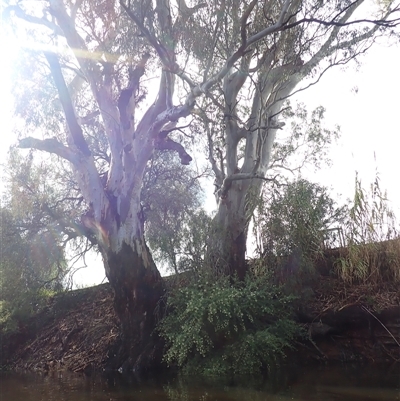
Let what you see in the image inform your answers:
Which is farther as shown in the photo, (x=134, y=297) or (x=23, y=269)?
(x=23, y=269)

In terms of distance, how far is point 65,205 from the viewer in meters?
11.5

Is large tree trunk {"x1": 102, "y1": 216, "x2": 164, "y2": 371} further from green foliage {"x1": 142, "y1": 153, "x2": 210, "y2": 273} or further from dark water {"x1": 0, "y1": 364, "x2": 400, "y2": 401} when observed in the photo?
dark water {"x1": 0, "y1": 364, "x2": 400, "y2": 401}

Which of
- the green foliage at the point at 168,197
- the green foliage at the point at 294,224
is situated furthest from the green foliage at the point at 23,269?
the green foliage at the point at 294,224

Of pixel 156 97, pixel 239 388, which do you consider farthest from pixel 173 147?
pixel 239 388

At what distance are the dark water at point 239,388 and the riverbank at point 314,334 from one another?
2.84 feet

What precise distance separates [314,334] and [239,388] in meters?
2.64

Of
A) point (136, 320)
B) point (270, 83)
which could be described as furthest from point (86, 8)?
point (136, 320)

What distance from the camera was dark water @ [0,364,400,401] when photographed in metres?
4.88

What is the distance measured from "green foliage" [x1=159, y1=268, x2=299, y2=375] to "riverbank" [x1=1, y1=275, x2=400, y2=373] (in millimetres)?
525

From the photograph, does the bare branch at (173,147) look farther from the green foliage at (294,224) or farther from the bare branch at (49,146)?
the green foliage at (294,224)

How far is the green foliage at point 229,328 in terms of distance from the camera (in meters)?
6.80

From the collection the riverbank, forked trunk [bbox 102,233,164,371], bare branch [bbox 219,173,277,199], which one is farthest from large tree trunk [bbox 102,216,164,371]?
bare branch [bbox 219,173,277,199]

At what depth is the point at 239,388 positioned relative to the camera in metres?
5.55

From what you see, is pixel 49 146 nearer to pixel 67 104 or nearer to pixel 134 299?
pixel 67 104
